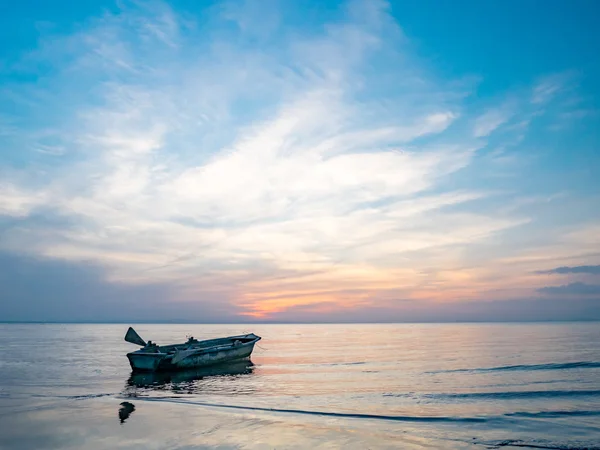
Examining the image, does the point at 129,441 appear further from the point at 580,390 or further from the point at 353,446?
the point at 580,390

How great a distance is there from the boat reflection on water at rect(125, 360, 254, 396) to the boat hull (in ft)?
1.45

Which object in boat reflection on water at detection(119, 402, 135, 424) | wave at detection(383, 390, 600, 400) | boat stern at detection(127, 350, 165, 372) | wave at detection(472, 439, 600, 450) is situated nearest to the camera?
wave at detection(472, 439, 600, 450)

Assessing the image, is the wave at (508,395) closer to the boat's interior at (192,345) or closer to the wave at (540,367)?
the wave at (540,367)

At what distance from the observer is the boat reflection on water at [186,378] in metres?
26.2

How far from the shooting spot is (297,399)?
2180cm

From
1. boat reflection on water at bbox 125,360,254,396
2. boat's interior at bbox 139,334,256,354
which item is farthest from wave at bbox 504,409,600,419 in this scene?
boat's interior at bbox 139,334,256,354

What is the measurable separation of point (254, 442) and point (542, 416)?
12.3 metres

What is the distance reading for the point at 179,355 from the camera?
32188 millimetres

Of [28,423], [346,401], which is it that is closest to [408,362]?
[346,401]

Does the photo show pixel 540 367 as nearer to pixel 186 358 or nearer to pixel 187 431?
pixel 186 358

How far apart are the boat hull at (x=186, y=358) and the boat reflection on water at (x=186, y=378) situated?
1.45 feet

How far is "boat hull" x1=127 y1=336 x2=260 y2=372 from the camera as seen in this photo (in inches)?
1225

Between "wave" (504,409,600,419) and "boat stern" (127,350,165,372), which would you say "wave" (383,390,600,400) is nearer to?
"wave" (504,409,600,419)

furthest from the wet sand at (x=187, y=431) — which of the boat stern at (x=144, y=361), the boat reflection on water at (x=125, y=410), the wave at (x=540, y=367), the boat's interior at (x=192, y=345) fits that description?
the wave at (x=540, y=367)
